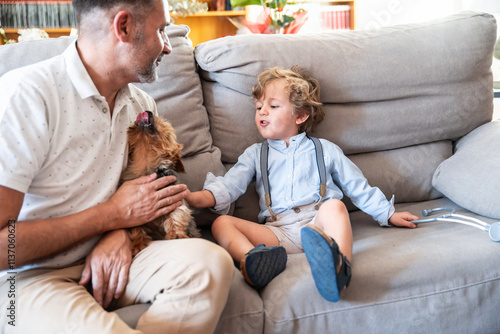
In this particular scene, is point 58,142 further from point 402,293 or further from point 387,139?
point 387,139

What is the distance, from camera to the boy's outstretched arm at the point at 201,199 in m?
1.61

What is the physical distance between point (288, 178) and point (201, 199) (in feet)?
1.19

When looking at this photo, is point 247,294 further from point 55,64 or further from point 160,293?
point 55,64

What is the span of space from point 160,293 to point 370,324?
64cm

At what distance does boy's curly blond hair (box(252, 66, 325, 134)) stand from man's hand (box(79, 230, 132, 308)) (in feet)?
2.78

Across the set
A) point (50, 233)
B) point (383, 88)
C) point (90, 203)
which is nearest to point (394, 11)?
point (383, 88)

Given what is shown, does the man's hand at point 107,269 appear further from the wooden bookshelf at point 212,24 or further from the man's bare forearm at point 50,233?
the wooden bookshelf at point 212,24

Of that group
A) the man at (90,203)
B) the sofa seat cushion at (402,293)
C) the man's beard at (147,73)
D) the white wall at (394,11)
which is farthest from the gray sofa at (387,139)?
the white wall at (394,11)

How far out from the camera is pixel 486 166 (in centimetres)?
177

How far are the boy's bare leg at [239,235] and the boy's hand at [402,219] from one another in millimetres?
486

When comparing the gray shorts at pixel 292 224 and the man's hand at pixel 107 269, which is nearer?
the man's hand at pixel 107 269

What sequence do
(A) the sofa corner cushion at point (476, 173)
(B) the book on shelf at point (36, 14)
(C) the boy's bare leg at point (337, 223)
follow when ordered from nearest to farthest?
1. (C) the boy's bare leg at point (337, 223)
2. (A) the sofa corner cushion at point (476, 173)
3. (B) the book on shelf at point (36, 14)

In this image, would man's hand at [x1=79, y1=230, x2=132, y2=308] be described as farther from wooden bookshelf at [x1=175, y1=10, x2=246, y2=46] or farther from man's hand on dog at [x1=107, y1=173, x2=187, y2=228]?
wooden bookshelf at [x1=175, y1=10, x2=246, y2=46]

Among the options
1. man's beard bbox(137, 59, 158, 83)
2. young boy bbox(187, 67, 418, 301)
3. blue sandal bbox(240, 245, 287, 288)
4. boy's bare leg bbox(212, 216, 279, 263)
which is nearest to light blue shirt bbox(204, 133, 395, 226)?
young boy bbox(187, 67, 418, 301)
